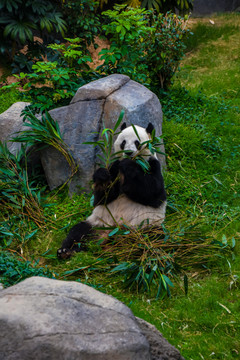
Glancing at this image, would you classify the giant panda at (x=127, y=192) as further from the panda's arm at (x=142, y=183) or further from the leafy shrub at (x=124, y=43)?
the leafy shrub at (x=124, y=43)

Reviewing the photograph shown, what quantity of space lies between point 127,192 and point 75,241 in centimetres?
77

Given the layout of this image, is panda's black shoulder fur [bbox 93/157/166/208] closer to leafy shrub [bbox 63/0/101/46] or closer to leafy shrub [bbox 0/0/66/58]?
leafy shrub [bbox 0/0/66/58]

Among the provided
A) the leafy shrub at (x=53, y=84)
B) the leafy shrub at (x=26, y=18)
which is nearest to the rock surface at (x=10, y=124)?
the leafy shrub at (x=53, y=84)

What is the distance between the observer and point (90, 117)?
5.33m

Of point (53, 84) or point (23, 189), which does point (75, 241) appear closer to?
point (23, 189)

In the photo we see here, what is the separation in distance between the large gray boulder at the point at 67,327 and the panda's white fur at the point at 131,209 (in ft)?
6.88

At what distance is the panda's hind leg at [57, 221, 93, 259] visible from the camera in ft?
14.0

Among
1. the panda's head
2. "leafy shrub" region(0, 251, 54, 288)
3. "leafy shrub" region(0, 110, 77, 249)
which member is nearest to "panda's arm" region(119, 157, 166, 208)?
the panda's head

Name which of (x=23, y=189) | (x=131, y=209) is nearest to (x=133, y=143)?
(x=131, y=209)

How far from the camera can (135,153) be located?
4199 mm

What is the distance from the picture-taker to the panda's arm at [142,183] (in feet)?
13.3

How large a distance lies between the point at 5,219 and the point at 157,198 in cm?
188

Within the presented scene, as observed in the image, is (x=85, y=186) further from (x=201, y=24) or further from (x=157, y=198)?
(x=201, y=24)

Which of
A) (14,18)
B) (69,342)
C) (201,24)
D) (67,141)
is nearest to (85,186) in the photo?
(67,141)
